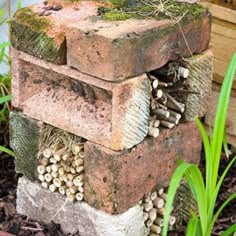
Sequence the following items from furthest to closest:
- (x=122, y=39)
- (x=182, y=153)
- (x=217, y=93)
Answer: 1. (x=217, y=93)
2. (x=182, y=153)
3. (x=122, y=39)

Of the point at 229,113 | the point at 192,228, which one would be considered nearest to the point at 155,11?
the point at 192,228

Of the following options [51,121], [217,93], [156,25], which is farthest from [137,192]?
[217,93]

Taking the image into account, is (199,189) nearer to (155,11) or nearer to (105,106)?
(105,106)

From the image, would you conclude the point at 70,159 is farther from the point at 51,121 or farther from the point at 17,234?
the point at 17,234

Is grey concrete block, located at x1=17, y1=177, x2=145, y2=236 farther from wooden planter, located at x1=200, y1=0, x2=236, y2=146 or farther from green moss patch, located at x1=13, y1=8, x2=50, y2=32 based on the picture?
wooden planter, located at x1=200, y1=0, x2=236, y2=146

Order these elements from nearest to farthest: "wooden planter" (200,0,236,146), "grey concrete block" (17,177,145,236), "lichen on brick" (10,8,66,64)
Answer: "lichen on brick" (10,8,66,64) < "grey concrete block" (17,177,145,236) < "wooden planter" (200,0,236,146)

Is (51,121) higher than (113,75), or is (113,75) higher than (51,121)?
(113,75)

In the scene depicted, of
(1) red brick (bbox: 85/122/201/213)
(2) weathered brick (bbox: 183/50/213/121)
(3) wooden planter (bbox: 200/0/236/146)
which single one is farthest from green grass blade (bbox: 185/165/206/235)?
(3) wooden planter (bbox: 200/0/236/146)
